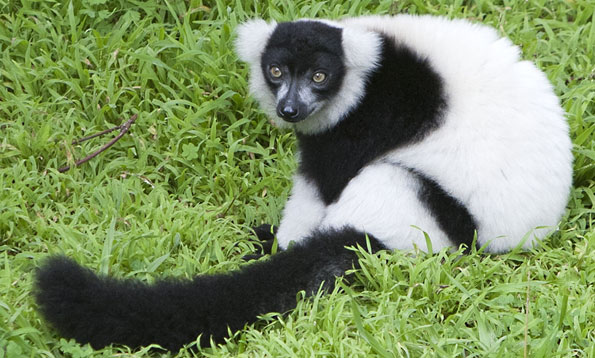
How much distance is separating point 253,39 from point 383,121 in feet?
3.31

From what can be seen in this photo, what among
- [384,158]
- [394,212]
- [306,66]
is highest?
[306,66]

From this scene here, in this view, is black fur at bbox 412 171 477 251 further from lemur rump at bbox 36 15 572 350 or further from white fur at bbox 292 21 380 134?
white fur at bbox 292 21 380 134

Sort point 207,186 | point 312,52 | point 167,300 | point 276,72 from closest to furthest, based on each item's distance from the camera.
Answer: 1. point 167,300
2. point 312,52
3. point 276,72
4. point 207,186

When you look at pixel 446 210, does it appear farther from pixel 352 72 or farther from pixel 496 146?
pixel 352 72

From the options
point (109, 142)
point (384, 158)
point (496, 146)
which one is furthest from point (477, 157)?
point (109, 142)

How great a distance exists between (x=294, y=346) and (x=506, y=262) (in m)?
1.41

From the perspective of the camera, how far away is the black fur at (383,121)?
440 centimetres

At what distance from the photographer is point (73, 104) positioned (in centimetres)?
589

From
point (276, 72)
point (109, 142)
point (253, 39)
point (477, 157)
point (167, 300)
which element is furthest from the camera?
point (109, 142)

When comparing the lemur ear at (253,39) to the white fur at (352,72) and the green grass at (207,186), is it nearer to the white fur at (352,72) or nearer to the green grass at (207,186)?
the white fur at (352,72)

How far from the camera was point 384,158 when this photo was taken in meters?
4.46

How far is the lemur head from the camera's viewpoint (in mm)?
4562

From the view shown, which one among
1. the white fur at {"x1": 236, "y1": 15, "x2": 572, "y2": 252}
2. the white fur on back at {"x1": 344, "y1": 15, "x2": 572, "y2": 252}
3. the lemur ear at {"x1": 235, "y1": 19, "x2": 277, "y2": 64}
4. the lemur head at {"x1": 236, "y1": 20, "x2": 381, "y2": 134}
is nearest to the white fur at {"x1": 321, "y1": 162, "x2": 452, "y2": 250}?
the white fur at {"x1": 236, "y1": 15, "x2": 572, "y2": 252}

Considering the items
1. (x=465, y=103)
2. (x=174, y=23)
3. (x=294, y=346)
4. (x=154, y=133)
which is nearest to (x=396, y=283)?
(x=294, y=346)
